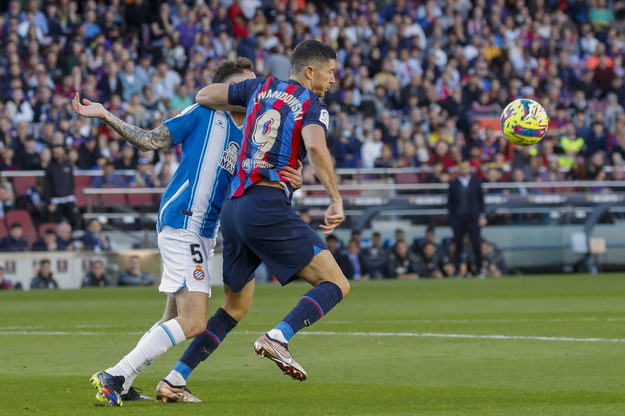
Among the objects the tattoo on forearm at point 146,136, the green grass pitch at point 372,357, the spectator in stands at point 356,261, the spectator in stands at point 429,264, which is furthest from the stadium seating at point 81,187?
the tattoo on forearm at point 146,136

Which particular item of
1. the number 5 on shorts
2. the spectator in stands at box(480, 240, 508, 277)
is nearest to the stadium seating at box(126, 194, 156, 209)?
the spectator in stands at box(480, 240, 508, 277)

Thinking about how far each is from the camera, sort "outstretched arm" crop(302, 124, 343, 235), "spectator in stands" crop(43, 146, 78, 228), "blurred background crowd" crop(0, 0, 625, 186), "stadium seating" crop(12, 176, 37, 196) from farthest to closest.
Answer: "blurred background crowd" crop(0, 0, 625, 186)
"stadium seating" crop(12, 176, 37, 196)
"spectator in stands" crop(43, 146, 78, 228)
"outstretched arm" crop(302, 124, 343, 235)

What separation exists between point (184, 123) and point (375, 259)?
611 inches

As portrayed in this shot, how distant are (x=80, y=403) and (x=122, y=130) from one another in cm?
170

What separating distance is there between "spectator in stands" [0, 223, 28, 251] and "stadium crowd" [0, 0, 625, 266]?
93cm

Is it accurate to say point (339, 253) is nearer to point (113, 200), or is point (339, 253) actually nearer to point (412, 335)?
point (113, 200)

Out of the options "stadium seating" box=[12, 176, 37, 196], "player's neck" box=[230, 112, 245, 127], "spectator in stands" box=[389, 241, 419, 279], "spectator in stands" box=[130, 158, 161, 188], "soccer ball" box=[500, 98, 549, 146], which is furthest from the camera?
"spectator in stands" box=[389, 241, 419, 279]

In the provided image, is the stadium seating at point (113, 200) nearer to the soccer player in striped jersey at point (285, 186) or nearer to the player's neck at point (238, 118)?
the player's neck at point (238, 118)

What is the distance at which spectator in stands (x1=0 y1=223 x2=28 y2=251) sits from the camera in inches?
813

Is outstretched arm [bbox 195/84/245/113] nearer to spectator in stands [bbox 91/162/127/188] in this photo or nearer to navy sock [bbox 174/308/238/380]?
navy sock [bbox 174/308/238/380]

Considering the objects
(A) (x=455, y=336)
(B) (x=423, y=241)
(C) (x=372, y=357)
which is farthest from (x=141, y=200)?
(C) (x=372, y=357)

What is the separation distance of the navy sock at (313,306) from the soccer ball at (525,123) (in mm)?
4570

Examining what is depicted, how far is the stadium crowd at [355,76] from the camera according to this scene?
77.8ft

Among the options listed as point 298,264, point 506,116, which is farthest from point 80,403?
point 506,116
